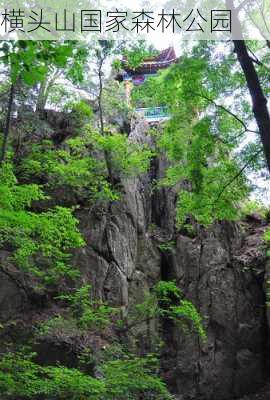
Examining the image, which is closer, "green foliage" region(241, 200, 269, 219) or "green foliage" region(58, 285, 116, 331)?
"green foliage" region(58, 285, 116, 331)

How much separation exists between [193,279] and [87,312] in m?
6.25

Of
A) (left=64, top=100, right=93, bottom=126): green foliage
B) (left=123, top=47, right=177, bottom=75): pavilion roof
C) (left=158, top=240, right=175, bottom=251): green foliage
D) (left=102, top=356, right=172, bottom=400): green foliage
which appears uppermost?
(left=123, top=47, right=177, bottom=75): pavilion roof

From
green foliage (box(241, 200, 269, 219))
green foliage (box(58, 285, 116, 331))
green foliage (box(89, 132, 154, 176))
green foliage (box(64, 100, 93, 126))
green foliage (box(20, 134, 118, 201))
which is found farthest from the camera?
green foliage (box(241, 200, 269, 219))

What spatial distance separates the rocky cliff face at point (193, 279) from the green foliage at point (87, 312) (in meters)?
1.20

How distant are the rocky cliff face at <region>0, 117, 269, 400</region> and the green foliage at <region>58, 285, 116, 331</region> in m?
1.20

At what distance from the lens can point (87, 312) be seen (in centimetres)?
988

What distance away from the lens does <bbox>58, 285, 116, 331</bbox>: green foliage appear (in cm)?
975

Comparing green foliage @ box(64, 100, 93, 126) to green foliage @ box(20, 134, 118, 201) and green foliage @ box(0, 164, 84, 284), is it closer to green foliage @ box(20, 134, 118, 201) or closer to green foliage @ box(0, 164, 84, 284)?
green foliage @ box(20, 134, 118, 201)

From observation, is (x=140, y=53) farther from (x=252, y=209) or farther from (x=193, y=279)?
(x=252, y=209)

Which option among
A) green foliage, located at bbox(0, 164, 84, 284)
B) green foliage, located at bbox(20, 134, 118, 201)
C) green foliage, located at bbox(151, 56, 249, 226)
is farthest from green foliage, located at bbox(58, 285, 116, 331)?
green foliage, located at bbox(20, 134, 118, 201)

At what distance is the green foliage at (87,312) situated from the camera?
32.0 feet

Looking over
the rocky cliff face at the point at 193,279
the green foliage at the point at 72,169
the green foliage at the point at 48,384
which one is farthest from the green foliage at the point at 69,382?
the green foliage at the point at 72,169

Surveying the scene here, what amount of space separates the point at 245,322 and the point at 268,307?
93cm

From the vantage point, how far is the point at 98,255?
43.3 feet
